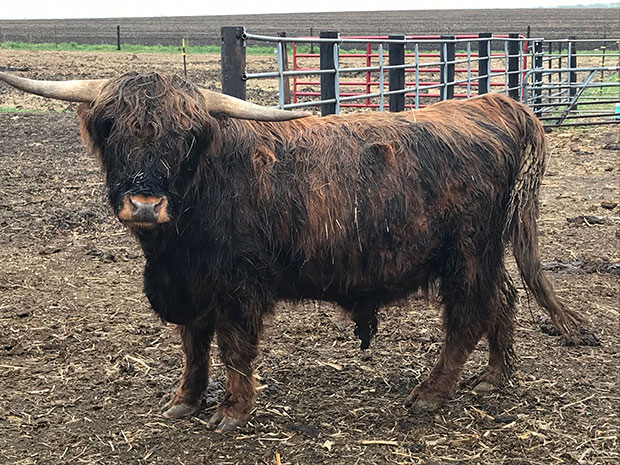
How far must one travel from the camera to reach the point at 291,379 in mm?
4195

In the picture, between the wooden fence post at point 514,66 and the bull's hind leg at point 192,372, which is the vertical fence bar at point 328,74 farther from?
the wooden fence post at point 514,66

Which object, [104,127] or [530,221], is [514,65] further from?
[104,127]

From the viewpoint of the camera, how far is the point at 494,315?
3.96 meters

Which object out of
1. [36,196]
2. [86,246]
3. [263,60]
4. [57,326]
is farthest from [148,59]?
[57,326]

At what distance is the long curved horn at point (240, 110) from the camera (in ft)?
10.9

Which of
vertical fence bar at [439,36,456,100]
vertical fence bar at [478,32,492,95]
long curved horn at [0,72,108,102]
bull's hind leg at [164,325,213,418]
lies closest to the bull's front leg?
bull's hind leg at [164,325,213,418]

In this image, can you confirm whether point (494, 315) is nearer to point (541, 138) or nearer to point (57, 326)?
point (541, 138)

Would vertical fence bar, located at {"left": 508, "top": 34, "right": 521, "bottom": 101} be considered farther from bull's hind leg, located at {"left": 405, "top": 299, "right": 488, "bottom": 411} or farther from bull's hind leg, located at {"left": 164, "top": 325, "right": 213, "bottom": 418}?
bull's hind leg, located at {"left": 164, "top": 325, "right": 213, "bottom": 418}

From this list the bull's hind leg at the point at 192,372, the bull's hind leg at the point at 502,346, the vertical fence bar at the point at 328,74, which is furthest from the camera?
the vertical fence bar at the point at 328,74

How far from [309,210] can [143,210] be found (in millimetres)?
886

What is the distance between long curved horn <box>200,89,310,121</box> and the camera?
10.9ft

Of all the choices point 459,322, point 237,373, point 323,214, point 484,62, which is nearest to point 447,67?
point 484,62

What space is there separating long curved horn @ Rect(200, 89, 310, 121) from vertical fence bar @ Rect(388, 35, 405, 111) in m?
6.21

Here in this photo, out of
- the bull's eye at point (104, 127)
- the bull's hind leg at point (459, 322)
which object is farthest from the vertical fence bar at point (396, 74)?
the bull's eye at point (104, 127)
